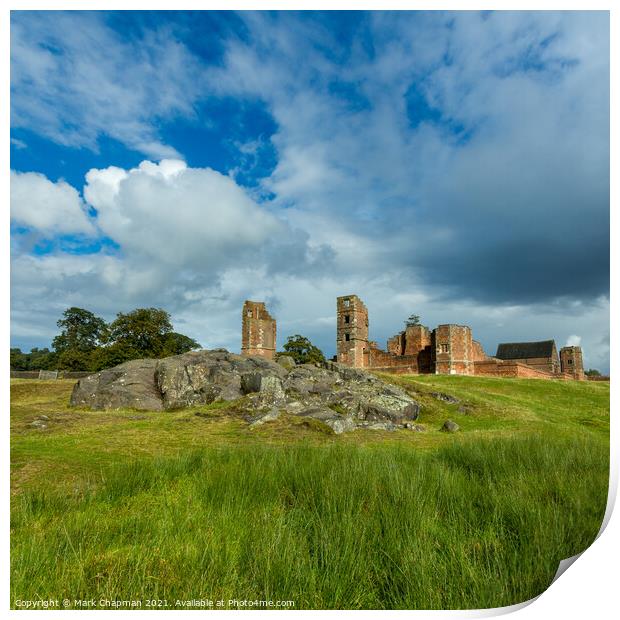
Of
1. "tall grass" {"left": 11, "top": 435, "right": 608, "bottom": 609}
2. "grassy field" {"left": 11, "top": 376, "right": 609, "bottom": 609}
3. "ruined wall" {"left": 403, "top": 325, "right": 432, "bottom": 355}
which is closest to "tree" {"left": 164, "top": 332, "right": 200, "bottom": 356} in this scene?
"ruined wall" {"left": 403, "top": 325, "right": 432, "bottom": 355}

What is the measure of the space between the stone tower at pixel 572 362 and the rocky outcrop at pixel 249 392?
163 ft

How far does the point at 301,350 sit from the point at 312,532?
3921 centimetres

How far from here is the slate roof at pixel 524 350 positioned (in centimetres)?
6081

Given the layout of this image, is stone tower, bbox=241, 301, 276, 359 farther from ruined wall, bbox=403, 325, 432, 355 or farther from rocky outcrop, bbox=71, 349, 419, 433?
rocky outcrop, bbox=71, 349, 419, 433

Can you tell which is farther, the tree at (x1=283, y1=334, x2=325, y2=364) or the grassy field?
the tree at (x1=283, y1=334, x2=325, y2=364)

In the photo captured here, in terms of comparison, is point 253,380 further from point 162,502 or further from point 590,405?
Result: point 590,405

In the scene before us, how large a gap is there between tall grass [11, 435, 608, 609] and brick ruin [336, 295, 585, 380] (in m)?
41.5

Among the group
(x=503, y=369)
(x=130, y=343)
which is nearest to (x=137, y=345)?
(x=130, y=343)

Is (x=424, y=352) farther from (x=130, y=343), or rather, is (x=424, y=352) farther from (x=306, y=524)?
(x=306, y=524)

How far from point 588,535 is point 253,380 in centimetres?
1332

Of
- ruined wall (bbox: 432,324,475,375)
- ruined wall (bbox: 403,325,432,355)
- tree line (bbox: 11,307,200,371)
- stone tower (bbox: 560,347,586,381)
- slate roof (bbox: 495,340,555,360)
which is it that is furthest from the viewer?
slate roof (bbox: 495,340,555,360)

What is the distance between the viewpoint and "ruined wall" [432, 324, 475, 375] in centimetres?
4541

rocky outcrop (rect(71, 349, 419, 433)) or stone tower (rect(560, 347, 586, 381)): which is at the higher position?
rocky outcrop (rect(71, 349, 419, 433))

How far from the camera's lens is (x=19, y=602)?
2611 millimetres
